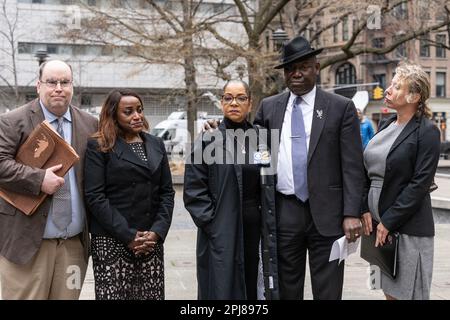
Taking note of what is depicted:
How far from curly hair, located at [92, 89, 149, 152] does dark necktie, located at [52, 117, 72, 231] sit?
0.35m

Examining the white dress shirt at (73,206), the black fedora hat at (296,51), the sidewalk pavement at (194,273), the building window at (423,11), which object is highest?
the building window at (423,11)

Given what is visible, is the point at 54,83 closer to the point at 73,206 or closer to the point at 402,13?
the point at 73,206

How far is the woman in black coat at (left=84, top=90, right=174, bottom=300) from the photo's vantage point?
4238mm

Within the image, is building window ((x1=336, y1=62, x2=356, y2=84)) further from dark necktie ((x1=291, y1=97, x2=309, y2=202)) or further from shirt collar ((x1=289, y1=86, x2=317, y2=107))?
dark necktie ((x1=291, y1=97, x2=309, y2=202))

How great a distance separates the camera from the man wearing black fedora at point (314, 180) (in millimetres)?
4305

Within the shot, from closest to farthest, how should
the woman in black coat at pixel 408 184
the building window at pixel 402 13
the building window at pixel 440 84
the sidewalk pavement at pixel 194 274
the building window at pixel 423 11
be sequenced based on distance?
the woman in black coat at pixel 408 184 < the sidewalk pavement at pixel 194 274 < the building window at pixel 423 11 < the building window at pixel 402 13 < the building window at pixel 440 84

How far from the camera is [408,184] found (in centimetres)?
432

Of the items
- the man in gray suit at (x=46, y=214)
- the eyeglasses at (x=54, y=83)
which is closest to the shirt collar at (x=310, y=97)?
the man in gray suit at (x=46, y=214)

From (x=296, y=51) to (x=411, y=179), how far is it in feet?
3.96

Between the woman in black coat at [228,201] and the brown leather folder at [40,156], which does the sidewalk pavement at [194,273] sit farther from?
the brown leather folder at [40,156]

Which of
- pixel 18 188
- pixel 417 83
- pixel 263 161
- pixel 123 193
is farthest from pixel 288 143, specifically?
pixel 18 188

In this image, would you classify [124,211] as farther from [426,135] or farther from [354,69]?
[354,69]

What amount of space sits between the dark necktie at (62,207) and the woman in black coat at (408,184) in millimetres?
2084
